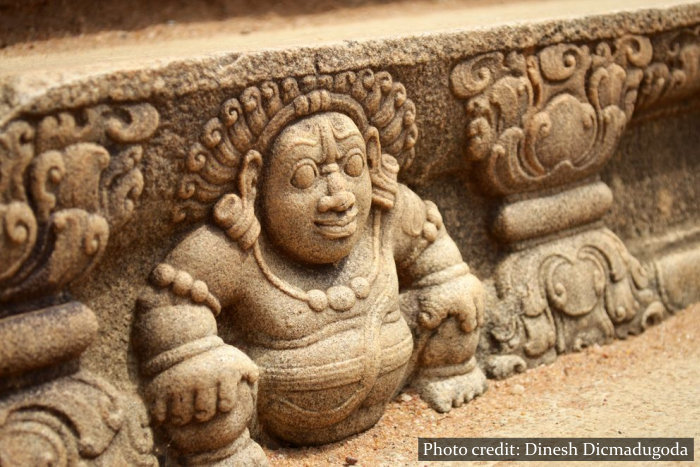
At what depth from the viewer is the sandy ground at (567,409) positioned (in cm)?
255

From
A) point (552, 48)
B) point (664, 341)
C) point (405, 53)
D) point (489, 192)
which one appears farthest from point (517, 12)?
point (664, 341)

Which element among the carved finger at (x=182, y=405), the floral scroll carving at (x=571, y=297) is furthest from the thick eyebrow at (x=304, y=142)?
the floral scroll carving at (x=571, y=297)

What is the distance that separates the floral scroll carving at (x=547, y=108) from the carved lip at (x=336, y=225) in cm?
50

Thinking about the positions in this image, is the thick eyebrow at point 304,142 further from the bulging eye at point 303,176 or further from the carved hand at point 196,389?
the carved hand at point 196,389

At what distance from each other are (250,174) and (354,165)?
0.26 meters

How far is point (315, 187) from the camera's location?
241 centimetres

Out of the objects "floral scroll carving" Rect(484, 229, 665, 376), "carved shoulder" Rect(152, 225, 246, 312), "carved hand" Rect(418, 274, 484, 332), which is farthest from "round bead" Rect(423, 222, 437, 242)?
"carved shoulder" Rect(152, 225, 246, 312)

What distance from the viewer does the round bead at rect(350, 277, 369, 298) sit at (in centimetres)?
251

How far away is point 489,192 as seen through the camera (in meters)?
2.96

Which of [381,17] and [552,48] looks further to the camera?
[381,17]

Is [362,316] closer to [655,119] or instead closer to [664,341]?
[664,341]

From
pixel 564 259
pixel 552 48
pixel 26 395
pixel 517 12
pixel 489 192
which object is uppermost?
pixel 517 12

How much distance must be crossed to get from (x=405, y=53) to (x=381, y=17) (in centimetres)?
116

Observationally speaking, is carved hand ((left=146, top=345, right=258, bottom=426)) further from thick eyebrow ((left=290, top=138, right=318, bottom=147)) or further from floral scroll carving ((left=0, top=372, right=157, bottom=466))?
thick eyebrow ((left=290, top=138, right=318, bottom=147))
